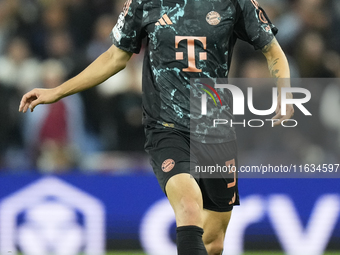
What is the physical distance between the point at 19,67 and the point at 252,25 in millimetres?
4008

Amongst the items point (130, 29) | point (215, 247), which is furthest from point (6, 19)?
point (215, 247)

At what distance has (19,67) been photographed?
23.1 ft

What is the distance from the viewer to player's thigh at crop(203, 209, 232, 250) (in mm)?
3857

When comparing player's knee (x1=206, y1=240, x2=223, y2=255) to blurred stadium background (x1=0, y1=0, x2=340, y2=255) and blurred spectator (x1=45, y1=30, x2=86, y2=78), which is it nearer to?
blurred stadium background (x1=0, y1=0, x2=340, y2=255)

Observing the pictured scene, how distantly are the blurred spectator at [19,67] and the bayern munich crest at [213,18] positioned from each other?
145 inches

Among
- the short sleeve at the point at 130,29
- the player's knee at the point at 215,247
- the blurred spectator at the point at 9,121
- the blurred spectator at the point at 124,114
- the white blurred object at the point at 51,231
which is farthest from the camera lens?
the blurred spectator at the point at 9,121

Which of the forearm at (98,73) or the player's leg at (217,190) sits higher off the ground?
the forearm at (98,73)

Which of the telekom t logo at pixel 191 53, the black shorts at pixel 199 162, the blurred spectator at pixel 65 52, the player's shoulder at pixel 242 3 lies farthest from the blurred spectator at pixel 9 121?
the player's shoulder at pixel 242 3

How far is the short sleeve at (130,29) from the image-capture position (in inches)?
148

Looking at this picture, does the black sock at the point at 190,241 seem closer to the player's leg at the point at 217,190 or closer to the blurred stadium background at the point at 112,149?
the player's leg at the point at 217,190

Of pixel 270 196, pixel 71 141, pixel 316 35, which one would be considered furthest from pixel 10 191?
pixel 316 35

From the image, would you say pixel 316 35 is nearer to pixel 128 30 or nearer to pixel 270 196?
pixel 270 196

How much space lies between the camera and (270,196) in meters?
5.86

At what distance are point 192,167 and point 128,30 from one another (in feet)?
3.36
